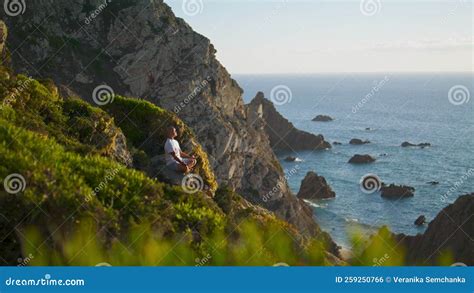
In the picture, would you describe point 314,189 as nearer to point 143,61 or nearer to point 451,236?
point 143,61

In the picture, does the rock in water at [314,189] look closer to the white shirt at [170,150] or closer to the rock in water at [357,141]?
the rock in water at [357,141]

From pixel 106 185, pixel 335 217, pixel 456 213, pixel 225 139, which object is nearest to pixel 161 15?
pixel 225 139

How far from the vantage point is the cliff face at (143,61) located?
224 feet

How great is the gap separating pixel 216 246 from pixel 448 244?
47399 mm

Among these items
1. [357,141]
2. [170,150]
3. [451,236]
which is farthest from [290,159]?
[170,150]

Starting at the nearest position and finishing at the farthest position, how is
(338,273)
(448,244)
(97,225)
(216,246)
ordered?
(338,273)
(216,246)
(97,225)
(448,244)

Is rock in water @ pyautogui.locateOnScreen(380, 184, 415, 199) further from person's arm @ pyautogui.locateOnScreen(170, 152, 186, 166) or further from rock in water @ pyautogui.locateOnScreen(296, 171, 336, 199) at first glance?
person's arm @ pyautogui.locateOnScreen(170, 152, 186, 166)

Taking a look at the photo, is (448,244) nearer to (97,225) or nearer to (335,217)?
(335,217)

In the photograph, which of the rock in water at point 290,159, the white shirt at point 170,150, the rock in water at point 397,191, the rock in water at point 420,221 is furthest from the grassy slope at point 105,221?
the rock in water at point 290,159

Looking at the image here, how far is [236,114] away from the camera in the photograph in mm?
94125

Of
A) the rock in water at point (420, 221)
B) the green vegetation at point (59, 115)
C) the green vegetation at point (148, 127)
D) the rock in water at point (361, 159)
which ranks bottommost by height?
the green vegetation at point (59, 115)

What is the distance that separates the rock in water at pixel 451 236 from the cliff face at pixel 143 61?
92.6 feet

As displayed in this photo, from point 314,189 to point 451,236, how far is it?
53171 millimetres

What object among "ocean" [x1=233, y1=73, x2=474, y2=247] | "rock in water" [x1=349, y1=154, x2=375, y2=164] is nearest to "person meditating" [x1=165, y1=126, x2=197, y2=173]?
"ocean" [x1=233, y1=73, x2=474, y2=247]
